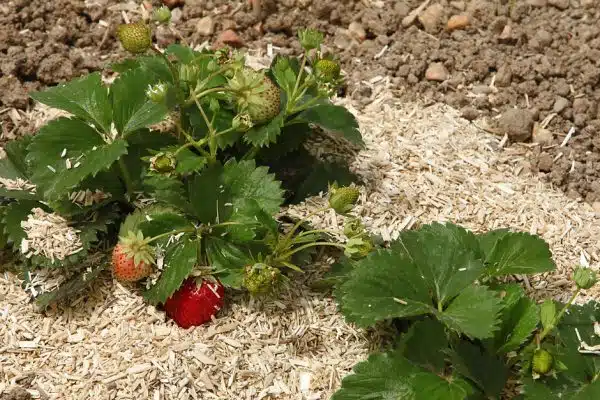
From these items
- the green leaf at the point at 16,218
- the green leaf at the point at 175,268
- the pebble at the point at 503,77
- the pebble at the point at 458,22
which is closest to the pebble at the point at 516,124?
the pebble at the point at 503,77

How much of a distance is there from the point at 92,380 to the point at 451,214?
99cm

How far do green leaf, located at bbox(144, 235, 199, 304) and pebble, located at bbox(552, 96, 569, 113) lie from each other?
1257 mm

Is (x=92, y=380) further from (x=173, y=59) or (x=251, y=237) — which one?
(x=173, y=59)

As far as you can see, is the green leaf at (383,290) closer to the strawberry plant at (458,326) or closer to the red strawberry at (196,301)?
the strawberry plant at (458,326)

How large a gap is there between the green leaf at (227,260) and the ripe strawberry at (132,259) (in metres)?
0.14

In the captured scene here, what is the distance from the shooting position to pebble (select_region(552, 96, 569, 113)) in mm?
2534

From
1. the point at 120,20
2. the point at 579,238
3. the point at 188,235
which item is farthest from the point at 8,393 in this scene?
the point at 579,238

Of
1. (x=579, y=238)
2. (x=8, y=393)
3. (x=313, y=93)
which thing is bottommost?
(x=8, y=393)

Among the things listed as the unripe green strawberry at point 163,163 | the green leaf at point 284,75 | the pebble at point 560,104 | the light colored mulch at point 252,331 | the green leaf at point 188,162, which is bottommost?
the light colored mulch at point 252,331

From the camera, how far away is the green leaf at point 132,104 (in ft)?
6.20

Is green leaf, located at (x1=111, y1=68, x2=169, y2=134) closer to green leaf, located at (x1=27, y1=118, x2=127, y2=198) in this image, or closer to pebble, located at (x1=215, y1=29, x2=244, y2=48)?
green leaf, located at (x1=27, y1=118, x2=127, y2=198)

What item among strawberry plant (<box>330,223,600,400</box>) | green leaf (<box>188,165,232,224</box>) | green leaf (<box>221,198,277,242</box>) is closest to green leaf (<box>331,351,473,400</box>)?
strawberry plant (<box>330,223,600,400</box>)

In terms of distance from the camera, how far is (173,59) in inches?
88.4

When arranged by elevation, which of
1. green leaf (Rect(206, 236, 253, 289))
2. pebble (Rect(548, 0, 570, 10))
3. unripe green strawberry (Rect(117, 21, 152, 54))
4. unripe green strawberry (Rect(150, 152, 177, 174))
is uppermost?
unripe green strawberry (Rect(117, 21, 152, 54))
